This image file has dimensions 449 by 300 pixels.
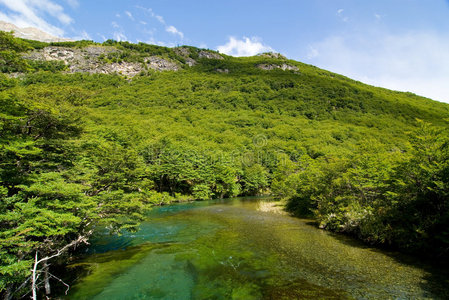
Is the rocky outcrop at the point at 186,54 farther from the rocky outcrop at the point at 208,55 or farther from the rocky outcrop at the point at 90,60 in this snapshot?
the rocky outcrop at the point at 90,60

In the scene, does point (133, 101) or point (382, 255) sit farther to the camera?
point (133, 101)

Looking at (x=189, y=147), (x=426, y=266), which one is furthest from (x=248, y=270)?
(x=189, y=147)

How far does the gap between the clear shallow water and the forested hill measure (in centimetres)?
204

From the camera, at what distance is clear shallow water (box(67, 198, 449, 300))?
8133mm

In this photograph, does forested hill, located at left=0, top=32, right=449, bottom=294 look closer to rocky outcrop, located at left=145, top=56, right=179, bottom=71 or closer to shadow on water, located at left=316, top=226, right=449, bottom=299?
shadow on water, located at left=316, top=226, right=449, bottom=299

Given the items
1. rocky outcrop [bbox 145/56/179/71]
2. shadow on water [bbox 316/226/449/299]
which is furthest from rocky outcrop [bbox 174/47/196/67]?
shadow on water [bbox 316/226/449/299]

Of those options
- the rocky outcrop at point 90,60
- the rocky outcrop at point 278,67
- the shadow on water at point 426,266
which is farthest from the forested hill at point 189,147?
the rocky outcrop at point 278,67

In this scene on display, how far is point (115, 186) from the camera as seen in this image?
15.7 metres

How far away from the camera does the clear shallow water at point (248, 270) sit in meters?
8.13

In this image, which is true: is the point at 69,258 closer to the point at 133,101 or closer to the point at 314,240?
the point at 314,240

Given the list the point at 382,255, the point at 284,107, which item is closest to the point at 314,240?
the point at 382,255

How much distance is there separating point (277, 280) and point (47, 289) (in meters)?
8.60

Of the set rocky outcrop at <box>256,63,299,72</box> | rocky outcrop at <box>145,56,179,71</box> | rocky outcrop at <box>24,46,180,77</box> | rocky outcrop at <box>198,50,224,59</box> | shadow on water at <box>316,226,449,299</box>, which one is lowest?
shadow on water at <box>316,226,449,299</box>

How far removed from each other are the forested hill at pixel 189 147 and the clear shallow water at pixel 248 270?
2042mm
